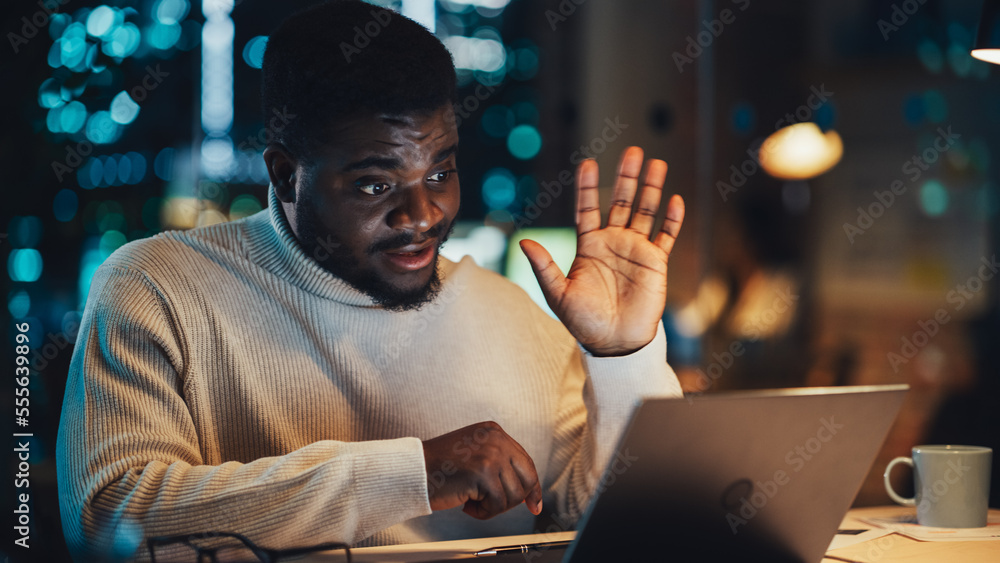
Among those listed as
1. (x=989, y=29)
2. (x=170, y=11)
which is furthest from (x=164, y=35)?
(x=989, y=29)

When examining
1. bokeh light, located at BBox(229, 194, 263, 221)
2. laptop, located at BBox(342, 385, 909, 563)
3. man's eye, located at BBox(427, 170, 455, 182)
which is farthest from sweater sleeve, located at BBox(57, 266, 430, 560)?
bokeh light, located at BBox(229, 194, 263, 221)

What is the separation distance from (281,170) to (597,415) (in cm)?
66

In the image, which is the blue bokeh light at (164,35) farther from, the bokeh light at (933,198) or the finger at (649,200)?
the bokeh light at (933,198)

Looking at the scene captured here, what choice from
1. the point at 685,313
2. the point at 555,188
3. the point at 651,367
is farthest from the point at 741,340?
the point at 651,367

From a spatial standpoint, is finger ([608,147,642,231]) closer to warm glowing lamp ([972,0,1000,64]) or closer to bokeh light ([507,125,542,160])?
warm glowing lamp ([972,0,1000,64])

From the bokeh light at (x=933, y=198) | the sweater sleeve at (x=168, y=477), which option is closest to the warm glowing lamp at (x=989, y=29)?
the sweater sleeve at (x=168, y=477)

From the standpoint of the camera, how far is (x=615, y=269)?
135 cm

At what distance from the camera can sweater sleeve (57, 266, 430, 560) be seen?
1045mm

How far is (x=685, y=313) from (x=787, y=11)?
1737mm

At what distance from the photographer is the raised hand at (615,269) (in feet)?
4.28

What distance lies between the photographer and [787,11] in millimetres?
4492

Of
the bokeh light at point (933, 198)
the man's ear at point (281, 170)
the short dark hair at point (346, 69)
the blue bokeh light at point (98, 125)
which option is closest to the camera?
the short dark hair at point (346, 69)

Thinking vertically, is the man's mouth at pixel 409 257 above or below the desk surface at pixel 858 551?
above

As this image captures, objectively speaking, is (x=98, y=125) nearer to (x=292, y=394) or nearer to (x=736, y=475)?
(x=292, y=394)
